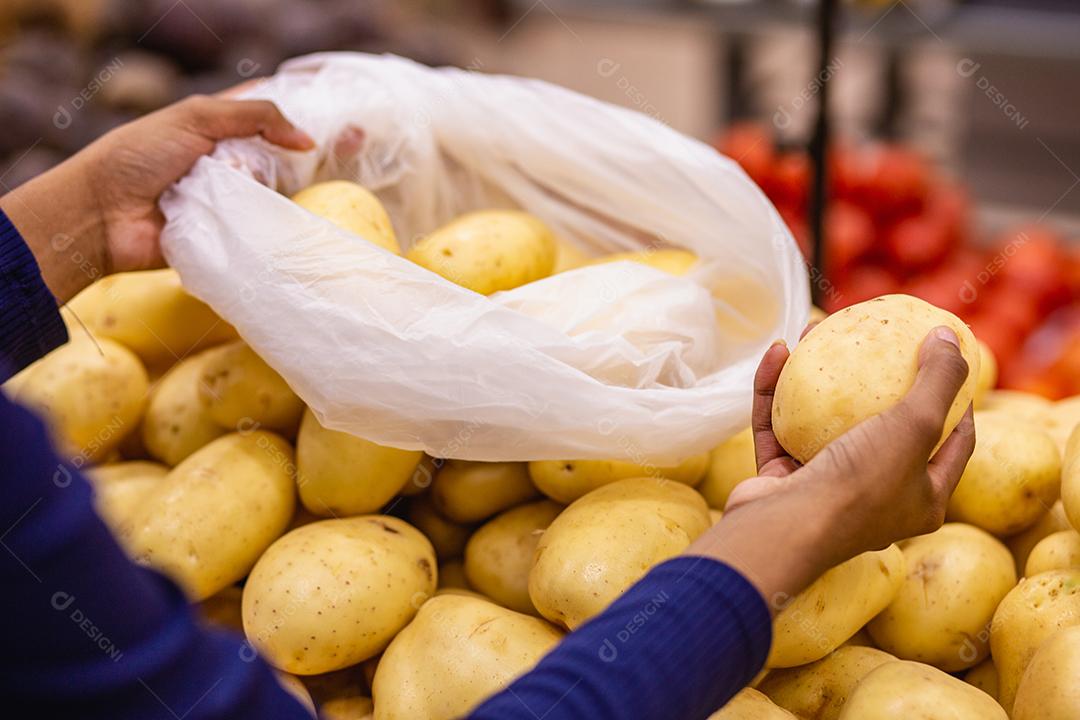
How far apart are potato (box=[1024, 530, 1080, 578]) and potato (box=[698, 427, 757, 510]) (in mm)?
329

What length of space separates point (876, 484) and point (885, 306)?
27 cm

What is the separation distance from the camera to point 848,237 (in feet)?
9.36

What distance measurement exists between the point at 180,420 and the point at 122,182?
331 millimetres

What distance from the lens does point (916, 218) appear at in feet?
9.67

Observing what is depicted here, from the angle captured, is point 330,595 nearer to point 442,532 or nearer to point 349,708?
point 349,708

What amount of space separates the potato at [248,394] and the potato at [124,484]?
0.45ft

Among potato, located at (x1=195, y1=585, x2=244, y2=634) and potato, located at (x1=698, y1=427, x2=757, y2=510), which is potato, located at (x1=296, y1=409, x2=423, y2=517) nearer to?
potato, located at (x1=195, y1=585, x2=244, y2=634)

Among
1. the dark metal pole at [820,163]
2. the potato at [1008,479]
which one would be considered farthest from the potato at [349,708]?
the dark metal pole at [820,163]

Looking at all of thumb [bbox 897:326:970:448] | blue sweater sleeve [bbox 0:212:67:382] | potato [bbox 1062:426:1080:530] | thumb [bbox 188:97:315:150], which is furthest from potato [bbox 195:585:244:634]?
potato [bbox 1062:426:1080:530]

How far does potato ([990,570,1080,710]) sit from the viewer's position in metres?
1.04

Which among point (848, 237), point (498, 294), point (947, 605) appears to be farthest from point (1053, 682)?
point (848, 237)

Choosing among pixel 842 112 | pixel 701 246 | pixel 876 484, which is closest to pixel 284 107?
pixel 701 246

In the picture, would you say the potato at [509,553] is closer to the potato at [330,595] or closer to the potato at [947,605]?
the potato at [330,595]

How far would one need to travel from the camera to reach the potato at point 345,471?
123cm
